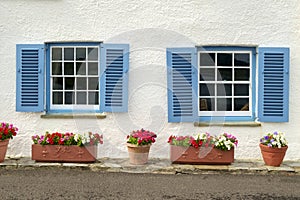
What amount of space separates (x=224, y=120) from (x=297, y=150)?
60.7 inches

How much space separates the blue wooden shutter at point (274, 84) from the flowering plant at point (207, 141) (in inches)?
38.6

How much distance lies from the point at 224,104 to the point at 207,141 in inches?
46.5

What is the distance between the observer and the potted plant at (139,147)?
7.05 meters

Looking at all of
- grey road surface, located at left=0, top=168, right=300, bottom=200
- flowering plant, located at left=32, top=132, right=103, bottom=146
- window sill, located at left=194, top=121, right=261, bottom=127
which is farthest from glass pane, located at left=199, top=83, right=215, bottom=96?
flowering plant, located at left=32, top=132, right=103, bottom=146

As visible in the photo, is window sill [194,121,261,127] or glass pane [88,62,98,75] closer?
window sill [194,121,261,127]

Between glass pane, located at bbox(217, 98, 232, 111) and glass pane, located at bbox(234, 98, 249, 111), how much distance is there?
0.12m

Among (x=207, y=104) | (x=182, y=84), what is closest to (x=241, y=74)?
(x=207, y=104)

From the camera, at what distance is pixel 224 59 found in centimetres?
781

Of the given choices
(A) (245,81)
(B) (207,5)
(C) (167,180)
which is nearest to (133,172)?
(C) (167,180)

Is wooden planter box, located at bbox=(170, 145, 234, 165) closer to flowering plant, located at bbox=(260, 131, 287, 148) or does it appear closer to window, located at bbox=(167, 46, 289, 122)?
flowering plant, located at bbox=(260, 131, 287, 148)

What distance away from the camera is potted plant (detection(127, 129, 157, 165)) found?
7.05 metres

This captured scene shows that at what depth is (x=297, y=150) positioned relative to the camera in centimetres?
764

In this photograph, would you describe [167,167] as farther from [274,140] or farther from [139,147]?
[274,140]

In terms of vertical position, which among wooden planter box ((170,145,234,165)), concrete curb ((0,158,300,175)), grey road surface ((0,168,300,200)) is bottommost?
grey road surface ((0,168,300,200))
